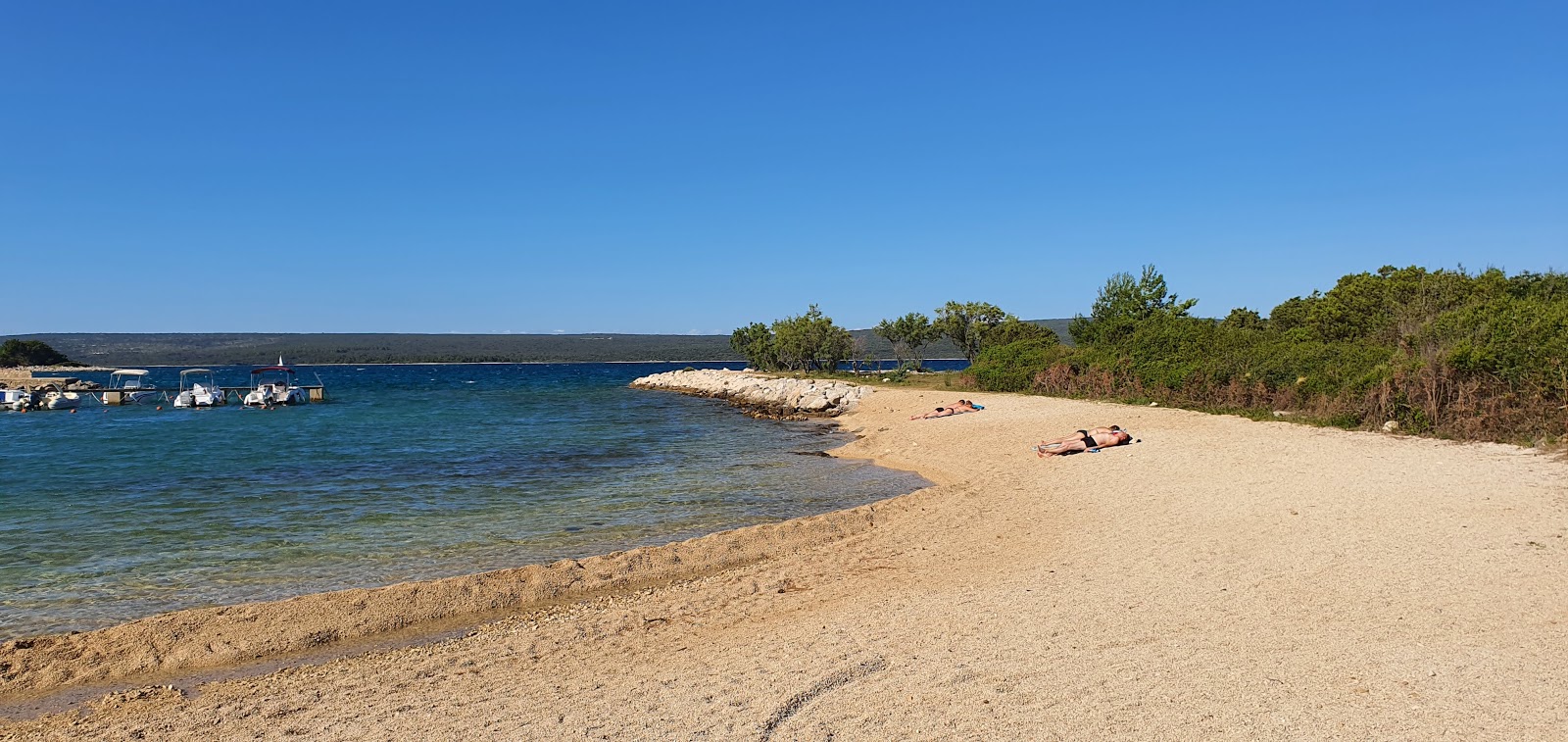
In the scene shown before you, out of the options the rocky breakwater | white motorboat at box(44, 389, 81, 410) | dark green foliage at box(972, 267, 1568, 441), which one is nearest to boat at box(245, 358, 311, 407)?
white motorboat at box(44, 389, 81, 410)

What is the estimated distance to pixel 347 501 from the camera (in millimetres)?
16281

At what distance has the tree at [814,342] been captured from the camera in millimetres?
65875

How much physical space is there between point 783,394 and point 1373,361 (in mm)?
30457

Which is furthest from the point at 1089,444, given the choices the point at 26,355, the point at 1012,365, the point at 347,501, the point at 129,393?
the point at 26,355

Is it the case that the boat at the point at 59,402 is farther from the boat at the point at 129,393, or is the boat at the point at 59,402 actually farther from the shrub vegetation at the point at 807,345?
the shrub vegetation at the point at 807,345

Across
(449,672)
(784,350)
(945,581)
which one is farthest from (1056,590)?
(784,350)

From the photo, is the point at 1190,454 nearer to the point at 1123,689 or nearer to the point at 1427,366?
the point at 1427,366

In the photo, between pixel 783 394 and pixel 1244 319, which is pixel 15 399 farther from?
pixel 1244 319

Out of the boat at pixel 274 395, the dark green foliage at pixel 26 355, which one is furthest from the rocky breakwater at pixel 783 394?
the dark green foliage at pixel 26 355

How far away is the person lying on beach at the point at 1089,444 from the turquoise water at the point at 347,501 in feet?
10.0

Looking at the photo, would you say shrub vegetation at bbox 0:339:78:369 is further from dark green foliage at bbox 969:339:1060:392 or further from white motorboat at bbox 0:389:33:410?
dark green foliage at bbox 969:339:1060:392

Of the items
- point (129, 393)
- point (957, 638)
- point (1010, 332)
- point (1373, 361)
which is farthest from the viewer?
point (129, 393)

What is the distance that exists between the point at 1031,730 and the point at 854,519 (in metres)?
7.94

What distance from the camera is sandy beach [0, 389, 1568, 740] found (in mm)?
5281
